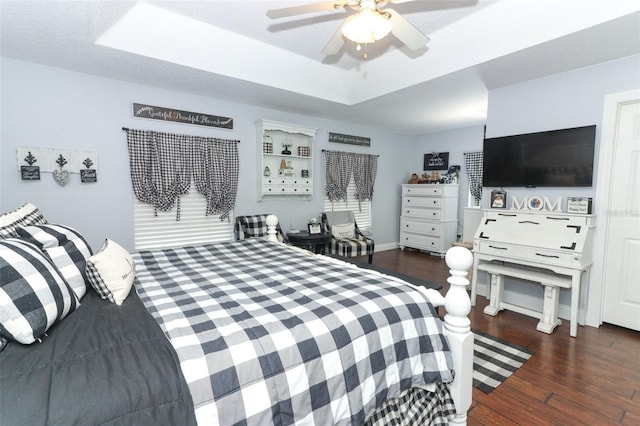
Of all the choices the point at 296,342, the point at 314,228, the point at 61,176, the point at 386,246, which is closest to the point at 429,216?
the point at 386,246

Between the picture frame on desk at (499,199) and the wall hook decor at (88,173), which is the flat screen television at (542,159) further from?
the wall hook decor at (88,173)

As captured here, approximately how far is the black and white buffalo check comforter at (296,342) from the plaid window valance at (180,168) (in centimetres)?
201

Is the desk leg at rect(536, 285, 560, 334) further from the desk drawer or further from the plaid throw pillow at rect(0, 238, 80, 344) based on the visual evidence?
the plaid throw pillow at rect(0, 238, 80, 344)

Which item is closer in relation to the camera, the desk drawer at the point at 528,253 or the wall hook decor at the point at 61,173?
the desk drawer at the point at 528,253

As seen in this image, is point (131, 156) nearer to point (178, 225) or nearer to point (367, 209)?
point (178, 225)

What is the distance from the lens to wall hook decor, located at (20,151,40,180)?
9.46 ft

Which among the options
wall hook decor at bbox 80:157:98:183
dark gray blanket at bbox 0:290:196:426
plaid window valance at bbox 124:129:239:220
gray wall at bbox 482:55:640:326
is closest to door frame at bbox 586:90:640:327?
gray wall at bbox 482:55:640:326

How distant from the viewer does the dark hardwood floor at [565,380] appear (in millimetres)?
1747

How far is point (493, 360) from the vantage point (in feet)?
7.53

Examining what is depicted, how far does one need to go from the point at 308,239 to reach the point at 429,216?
2.65 m

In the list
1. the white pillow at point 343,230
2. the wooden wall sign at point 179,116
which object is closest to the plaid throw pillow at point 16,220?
the wooden wall sign at point 179,116

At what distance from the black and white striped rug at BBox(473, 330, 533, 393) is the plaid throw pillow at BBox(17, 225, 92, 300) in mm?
2369

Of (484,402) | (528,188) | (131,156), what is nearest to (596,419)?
(484,402)

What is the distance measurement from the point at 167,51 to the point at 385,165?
421 centimetres
